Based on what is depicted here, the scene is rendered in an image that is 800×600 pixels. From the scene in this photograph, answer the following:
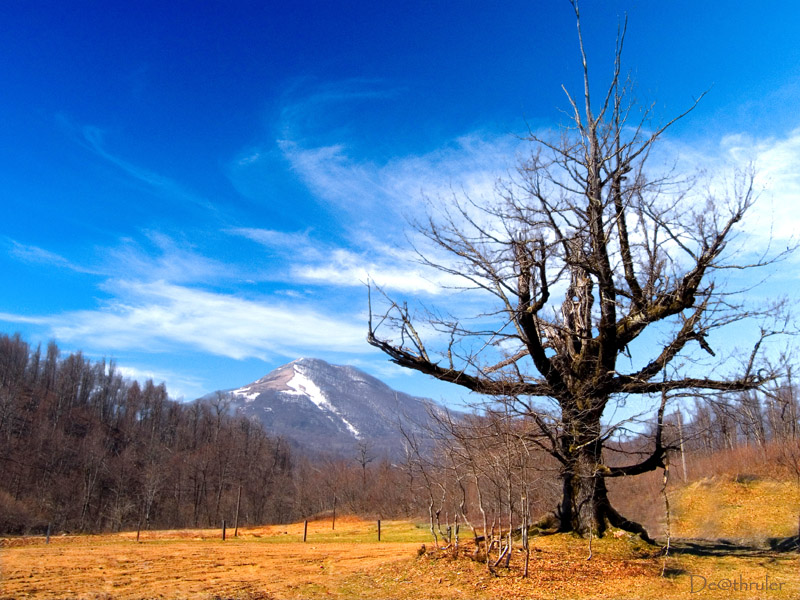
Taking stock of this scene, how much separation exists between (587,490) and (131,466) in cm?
8179

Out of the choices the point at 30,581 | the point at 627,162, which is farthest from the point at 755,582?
the point at 30,581

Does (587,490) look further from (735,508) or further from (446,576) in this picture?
(735,508)

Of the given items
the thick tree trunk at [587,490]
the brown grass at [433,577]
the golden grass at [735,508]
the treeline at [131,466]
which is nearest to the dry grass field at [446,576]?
the brown grass at [433,577]

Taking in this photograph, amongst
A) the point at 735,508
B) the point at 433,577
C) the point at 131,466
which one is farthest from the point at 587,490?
the point at 131,466

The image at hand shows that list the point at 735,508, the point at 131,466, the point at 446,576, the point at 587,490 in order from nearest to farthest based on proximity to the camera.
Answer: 1. the point at 446,576
2. the point at 587,490
3. the point at 735,508
4. the point at 131,466

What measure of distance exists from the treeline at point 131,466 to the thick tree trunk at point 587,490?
127 feet

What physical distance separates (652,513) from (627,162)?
27.7 m

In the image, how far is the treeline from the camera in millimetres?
63688

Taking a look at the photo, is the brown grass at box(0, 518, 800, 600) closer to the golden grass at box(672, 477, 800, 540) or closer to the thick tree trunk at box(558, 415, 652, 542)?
the thick tree trunk at box(558, 415, 652, 542)

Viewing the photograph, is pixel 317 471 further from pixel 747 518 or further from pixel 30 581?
pixel 30 581

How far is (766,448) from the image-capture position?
121 ft

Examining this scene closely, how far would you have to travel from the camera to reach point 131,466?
78.9 meters

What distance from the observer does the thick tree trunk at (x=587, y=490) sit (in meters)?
12.2

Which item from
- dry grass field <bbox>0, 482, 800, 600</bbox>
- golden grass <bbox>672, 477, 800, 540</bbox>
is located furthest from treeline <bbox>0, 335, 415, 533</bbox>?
dry grass field <bbox>0, 482, 800, 600</bbox>
